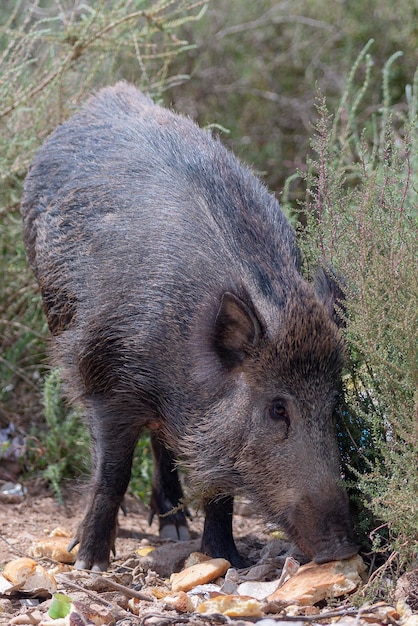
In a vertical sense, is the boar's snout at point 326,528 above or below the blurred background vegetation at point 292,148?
below

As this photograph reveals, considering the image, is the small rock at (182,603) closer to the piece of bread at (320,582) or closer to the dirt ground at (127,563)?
the dirt ground at (127,563)

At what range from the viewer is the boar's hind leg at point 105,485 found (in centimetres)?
403

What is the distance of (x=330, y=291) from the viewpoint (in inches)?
145

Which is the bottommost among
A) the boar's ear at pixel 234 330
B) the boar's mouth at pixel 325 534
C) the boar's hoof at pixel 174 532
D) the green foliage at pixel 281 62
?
the boar's hoof at pixel 174 532

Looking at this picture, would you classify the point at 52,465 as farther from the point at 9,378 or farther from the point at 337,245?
the point at 337,245

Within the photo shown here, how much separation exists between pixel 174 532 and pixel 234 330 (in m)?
1.53

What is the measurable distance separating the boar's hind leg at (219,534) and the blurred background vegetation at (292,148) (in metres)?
0.70

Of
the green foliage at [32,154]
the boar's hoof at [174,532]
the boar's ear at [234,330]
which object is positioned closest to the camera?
the boar's ear at [234,330]

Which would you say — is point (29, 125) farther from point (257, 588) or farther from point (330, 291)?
point (257, 588)

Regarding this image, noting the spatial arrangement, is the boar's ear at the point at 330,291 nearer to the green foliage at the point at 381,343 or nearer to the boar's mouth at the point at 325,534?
the green foliage at the point at 381,343

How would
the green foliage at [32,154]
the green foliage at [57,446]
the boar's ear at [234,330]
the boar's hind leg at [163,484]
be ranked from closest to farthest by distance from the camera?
1. the boar's ear at [234,330]
2. the boar's hind leg at [163,484]
3. the green foliage at [57,446]
4. the green foliage at [32,154]

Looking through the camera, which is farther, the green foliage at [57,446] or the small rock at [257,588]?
the green foliage at [57,446]

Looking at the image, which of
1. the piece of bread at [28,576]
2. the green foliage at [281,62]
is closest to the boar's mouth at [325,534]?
the piece of bread at [28,576]

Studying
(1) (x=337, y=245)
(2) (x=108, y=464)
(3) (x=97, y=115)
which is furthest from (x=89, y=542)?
(3) (x=97, y=115)
